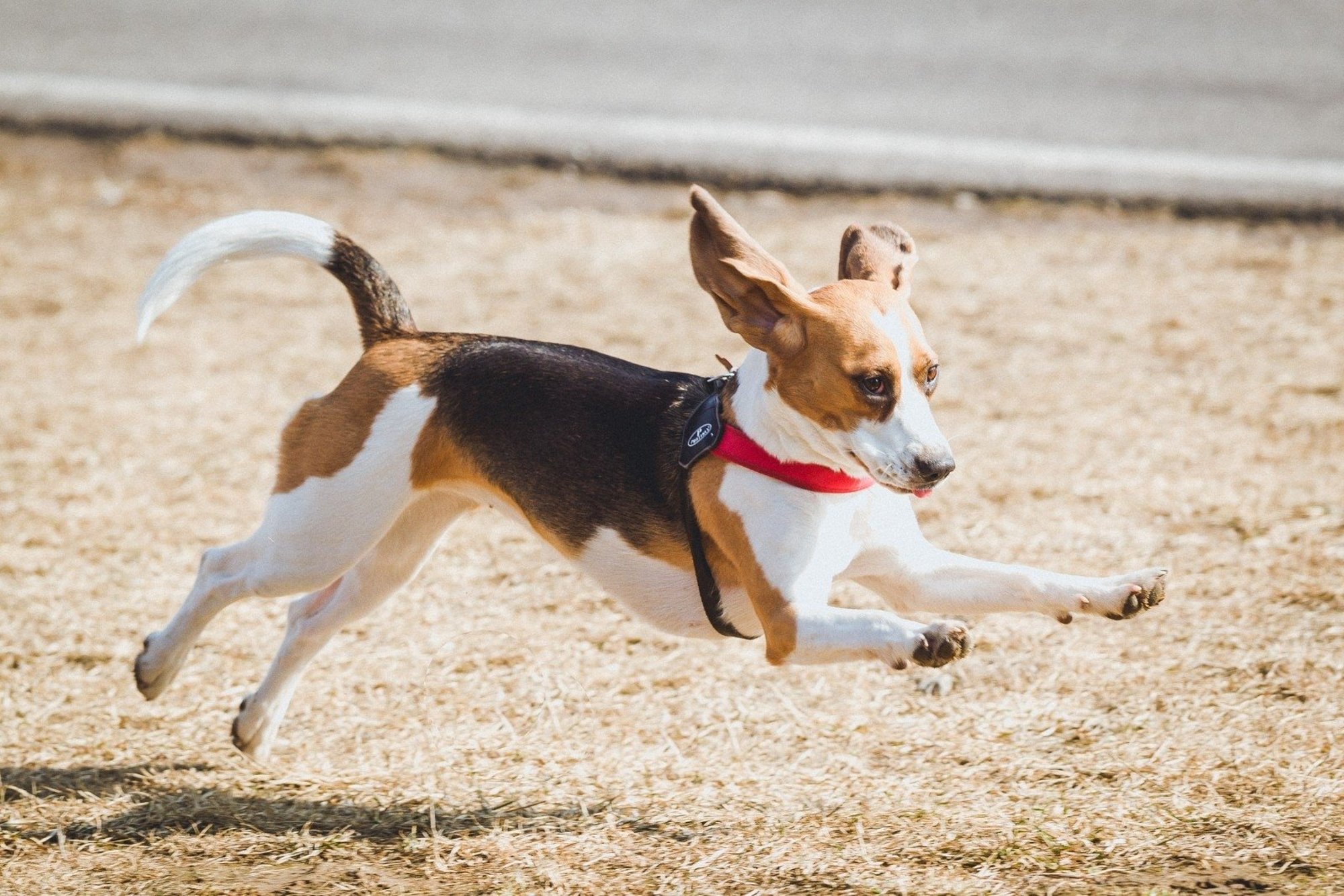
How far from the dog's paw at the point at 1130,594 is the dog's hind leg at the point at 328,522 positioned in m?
1.76

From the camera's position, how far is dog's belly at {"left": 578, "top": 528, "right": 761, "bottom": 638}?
3.80 m

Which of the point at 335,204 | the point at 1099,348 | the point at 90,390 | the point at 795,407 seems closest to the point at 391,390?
the point at 795,407

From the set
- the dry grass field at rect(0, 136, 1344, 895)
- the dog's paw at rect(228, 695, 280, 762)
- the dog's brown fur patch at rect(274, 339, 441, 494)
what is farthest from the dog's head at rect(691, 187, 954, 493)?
the dog's paw at rect(228, 695, 280, 762)

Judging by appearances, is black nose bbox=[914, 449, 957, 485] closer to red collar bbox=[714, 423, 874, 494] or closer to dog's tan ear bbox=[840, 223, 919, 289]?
red collar bbox=[714, 423, 874, 494]

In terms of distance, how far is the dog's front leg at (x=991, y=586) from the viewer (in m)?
3.52

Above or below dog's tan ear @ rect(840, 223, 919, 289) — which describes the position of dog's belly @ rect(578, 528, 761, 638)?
below

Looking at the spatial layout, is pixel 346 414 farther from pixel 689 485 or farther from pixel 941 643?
pixel 941 643

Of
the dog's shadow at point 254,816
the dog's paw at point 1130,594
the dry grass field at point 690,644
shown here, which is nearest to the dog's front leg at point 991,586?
the dog's paw at point 1130,594

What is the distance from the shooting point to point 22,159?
946 cm

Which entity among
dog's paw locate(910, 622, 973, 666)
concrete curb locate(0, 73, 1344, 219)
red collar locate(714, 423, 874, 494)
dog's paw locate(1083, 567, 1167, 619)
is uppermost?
concrete curb locate(0, 73, 1344, 219)

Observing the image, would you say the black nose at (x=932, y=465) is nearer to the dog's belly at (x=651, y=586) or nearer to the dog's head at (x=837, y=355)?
the dog's head at (x=837, y=355)

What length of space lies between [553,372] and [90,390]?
3555 millimetres

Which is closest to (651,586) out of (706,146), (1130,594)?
(1130,594)

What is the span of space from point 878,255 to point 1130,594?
41.1 inches
